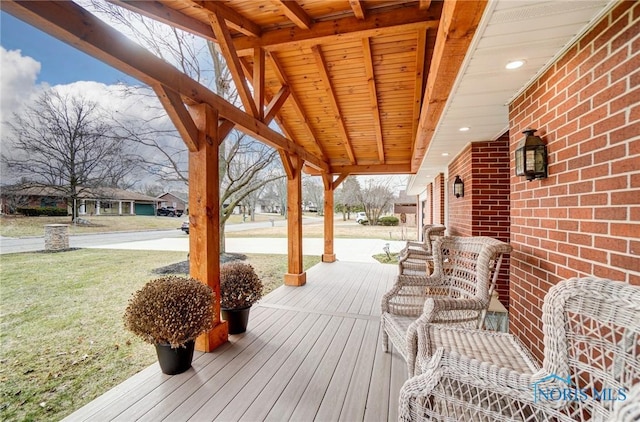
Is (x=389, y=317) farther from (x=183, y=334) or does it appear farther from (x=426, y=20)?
(x=426, y=20)

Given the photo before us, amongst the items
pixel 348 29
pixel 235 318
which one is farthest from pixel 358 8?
pixel 235 318

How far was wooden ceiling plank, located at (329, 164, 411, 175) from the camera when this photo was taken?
6.41m

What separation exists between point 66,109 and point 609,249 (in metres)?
10.4

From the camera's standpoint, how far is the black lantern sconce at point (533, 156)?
1712 mm

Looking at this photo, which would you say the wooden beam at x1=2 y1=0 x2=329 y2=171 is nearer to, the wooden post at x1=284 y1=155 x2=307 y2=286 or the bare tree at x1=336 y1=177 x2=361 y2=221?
the wooden post at x1=284 y1=155 x2=307 y2=286

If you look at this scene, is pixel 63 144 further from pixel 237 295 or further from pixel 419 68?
pixel 419 68

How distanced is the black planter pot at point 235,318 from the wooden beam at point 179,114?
1.69 meters

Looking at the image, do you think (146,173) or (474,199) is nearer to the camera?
(474,199)

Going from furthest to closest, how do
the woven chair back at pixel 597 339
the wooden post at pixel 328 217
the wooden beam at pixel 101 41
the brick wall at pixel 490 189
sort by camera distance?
the wooden post at pixel 328 217
the brick wall at pixel 490 189
the wooden beam at pixel 101 41
the woven chair back at pixel 597 339

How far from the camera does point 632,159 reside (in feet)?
3.56

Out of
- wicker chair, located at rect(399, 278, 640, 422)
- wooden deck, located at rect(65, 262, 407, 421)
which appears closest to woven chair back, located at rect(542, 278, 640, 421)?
wicker chair, located at rect(399, 278, 640, 422)

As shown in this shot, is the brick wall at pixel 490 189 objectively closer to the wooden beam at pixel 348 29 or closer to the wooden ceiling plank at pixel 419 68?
the wooden ceiling plank at pixel 419 68

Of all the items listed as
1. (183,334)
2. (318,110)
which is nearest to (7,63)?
(318,110)

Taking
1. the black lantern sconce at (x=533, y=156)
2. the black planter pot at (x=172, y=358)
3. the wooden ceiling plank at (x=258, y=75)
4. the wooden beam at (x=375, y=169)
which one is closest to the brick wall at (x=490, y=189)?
the black lantern sconce at (x=533, y=156)
